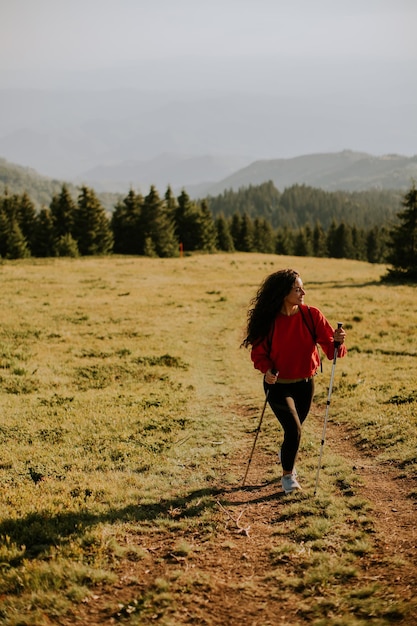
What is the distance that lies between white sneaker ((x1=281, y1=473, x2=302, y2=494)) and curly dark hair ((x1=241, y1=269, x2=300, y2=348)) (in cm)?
250

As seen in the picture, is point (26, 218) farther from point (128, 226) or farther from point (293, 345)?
point (293, 345)

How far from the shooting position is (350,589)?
5594 mm

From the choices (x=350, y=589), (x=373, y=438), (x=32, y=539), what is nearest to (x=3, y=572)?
(x=32, y=539)

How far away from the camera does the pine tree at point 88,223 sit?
70.6m

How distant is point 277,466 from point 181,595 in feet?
14.3

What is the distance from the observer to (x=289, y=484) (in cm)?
838

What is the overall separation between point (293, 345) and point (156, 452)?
14.5 feet

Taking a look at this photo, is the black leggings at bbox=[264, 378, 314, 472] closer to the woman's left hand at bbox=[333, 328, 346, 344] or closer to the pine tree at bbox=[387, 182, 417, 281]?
the woman's left hand at bbox=[333, 328, 346, 344]

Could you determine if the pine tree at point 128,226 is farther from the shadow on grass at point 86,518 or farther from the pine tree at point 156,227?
the shadow on grass at point 86,518

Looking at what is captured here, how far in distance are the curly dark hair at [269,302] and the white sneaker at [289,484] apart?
2.50 metres

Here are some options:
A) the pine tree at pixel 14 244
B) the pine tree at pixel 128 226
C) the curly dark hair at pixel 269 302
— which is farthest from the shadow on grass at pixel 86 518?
the pine tree at pixel 128 226

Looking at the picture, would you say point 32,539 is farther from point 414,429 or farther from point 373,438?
point 414,429

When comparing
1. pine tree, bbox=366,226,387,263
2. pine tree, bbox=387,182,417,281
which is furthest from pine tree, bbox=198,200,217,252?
pine tree, bbox=366,226,387,263

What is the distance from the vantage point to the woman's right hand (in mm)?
7828
